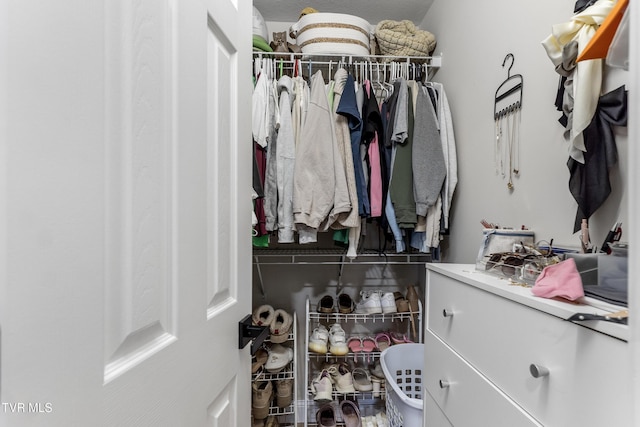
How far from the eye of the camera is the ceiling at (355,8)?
5.84 feet

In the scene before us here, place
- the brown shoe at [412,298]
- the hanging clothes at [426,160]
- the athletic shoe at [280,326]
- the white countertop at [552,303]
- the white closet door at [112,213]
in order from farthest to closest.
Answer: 1. the brown shoe at [412,298]
2. the athletic shoe at [280,326]
3. the hanging clothes at [426,160]
4. the white countertop at [552,303]
5. the white closet door at [112,213]

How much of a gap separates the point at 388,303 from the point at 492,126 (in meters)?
1.05

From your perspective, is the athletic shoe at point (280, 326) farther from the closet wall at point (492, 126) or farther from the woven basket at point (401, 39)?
the woven basket at point (401, 39)

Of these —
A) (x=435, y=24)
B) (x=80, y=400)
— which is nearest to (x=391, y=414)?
(x=80, y=400)

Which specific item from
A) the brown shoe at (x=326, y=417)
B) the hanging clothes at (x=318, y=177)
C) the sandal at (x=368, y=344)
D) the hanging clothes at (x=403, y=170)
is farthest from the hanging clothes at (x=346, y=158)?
the brown shoe at (x=326, y=417)

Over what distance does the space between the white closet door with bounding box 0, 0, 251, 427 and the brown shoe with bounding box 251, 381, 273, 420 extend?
119 cm

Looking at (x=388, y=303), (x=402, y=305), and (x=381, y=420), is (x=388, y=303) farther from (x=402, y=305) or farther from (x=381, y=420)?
(x=381, y=420)

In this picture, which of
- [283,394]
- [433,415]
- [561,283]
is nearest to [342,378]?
[283,394]

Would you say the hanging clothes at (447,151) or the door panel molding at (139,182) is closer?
the door panel molding at (139,182)

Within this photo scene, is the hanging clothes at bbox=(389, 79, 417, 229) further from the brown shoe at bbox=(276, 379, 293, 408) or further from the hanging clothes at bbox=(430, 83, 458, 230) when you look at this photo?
the brown shoe at bbox=(276, 379, 293, 408)

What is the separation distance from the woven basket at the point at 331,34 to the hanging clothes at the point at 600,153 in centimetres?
118

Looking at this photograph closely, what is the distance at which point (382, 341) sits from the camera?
1825 millimetres

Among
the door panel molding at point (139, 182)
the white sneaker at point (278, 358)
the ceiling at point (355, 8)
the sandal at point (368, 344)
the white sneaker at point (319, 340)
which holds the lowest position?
the white sneaker at point (278, 358)

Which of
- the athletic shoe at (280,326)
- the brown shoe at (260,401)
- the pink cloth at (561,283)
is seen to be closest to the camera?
the pink cloth at (561,283)
